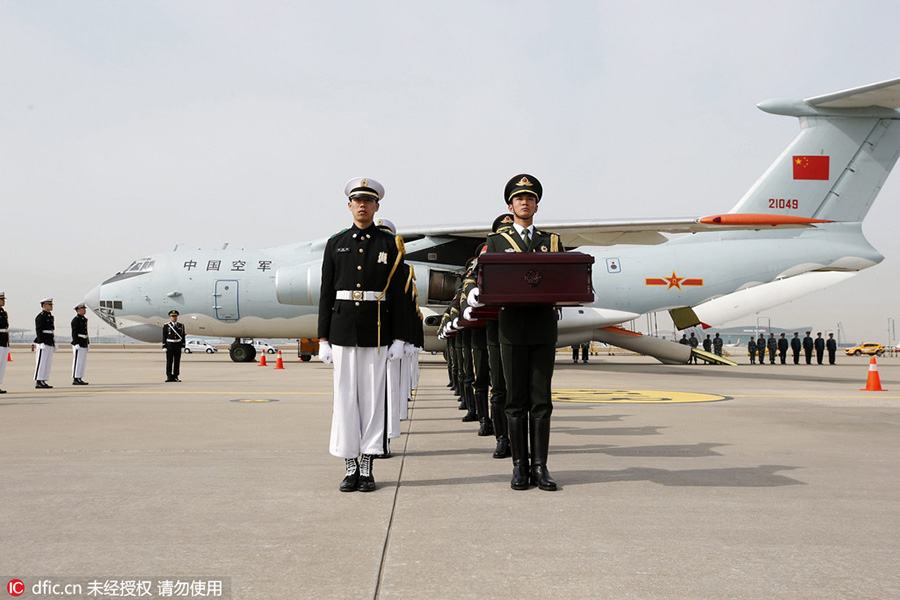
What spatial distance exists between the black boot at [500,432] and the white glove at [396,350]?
3.95ft

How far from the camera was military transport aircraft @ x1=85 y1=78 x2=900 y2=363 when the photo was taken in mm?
17359

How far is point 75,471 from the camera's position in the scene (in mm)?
4395

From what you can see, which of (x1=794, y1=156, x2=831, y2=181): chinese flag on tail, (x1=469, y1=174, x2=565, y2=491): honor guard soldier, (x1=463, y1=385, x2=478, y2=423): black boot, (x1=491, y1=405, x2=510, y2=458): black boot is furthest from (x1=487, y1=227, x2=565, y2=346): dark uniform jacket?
(x1=794, y1=156, x2=831, y2=181): chinese flag on tail

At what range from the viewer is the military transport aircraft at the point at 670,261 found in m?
17.4

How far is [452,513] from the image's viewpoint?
3453mm

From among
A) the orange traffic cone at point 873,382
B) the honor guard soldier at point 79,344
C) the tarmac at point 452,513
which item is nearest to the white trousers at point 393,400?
the tarmac at point 452,513

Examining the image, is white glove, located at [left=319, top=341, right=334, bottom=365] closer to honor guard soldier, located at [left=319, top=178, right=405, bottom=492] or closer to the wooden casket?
honor guard soldier, located at [left=319, top=178, right=405, bottom=492]

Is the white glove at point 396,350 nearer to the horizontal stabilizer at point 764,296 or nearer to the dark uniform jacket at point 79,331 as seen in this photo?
the dark uniform jacket at point 79,331

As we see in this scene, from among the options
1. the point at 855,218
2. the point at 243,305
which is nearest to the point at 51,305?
the point at 243,305

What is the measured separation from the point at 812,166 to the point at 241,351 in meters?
18.9

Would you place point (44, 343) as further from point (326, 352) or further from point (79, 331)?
point (326, 352)

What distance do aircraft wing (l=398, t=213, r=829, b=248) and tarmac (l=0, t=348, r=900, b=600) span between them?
8244 millimetres

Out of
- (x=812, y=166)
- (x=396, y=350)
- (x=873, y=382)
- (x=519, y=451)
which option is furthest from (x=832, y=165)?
(x=396, y=350)

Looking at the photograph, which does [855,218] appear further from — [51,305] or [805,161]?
[51,305]
